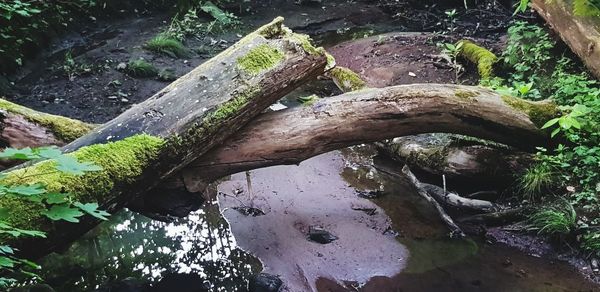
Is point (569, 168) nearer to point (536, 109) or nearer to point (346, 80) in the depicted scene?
point (536, 109)

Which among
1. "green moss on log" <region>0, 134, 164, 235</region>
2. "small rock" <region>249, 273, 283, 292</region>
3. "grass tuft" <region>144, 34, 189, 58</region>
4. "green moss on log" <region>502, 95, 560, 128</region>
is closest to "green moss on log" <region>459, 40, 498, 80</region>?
"green moss on log" <region>502, 95, 560, 128</region>

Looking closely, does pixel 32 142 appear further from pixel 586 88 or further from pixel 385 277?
pixel 586 88

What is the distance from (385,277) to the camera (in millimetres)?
4441

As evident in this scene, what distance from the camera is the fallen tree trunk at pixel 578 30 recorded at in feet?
19.6

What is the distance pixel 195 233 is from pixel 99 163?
160 cm

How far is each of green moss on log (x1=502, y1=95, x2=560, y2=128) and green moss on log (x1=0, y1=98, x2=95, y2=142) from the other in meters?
4.07

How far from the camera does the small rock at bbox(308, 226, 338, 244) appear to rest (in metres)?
4.93

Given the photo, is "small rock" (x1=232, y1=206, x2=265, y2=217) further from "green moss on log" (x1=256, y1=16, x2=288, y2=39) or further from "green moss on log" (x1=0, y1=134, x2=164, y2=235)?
"green moss on log" (x1=256, y1=16, x2=288, y2=39)

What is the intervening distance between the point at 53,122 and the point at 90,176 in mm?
1300

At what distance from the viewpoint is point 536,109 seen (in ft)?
17.3

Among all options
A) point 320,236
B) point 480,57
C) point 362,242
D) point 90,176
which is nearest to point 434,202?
point 362,242

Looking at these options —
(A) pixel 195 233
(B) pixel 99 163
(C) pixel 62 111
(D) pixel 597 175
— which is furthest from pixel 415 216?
(C) pixel 62 111

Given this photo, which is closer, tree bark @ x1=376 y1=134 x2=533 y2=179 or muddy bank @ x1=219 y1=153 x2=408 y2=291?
muddy bank @ x1=219 y1=153 x2=408 y2=291

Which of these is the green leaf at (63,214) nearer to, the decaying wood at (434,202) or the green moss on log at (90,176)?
the green moss on log at (90,176)
